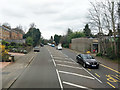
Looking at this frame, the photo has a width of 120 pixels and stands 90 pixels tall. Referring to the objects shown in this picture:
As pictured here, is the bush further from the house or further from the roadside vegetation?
the roadside vegetation

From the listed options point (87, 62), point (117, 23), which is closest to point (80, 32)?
point (117, 23)

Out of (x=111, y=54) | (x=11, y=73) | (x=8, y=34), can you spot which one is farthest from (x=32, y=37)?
(x=11, y=73)

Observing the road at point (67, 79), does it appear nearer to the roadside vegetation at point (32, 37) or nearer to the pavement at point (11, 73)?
the pavement at point (11, 73)

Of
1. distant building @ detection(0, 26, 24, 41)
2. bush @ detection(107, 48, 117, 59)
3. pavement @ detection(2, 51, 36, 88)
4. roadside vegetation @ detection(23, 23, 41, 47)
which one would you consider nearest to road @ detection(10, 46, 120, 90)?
pavement @ detection(2, 51, 36, 88)

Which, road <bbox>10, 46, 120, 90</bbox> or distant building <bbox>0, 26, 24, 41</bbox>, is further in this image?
distant building <bbox>0, 26, 24, 41</bbox>

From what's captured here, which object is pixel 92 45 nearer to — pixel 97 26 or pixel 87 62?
pixel 97 26

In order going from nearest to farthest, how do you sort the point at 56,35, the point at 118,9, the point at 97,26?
the point at 118,9 < the point at 97,26 < the point at 56,35

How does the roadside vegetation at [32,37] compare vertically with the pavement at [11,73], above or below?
above

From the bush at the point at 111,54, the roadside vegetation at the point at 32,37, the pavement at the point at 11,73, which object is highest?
the roadside vegetation at the point at 32,37

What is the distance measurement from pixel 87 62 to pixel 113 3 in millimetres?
10714

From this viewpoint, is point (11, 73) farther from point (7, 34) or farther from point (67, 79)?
point (7, 34)

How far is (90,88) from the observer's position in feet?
26.4

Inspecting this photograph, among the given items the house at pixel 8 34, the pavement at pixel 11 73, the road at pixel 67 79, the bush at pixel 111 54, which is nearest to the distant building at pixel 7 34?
the house at pixel 8 34

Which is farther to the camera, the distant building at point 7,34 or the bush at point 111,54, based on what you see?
the distant building at point 7,34
